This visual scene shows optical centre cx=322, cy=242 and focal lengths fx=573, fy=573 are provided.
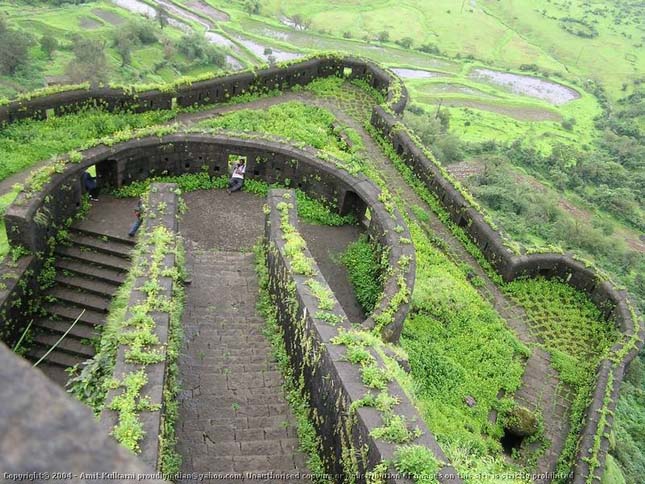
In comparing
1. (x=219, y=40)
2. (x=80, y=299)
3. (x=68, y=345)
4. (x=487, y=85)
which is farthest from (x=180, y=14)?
(x=68, y=345)

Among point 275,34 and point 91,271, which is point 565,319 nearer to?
point 91,271

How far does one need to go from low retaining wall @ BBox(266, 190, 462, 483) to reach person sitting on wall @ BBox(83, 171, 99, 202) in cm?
489

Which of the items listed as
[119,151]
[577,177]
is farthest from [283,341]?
[577,177]

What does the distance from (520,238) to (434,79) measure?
5112 cm

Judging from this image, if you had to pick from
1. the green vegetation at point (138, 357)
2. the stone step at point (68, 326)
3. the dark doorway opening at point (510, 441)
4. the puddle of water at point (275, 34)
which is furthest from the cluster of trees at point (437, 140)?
the puddle of water at point (275, 34)

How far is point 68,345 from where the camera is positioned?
10.9 metres

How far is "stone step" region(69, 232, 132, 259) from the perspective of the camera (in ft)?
38.5

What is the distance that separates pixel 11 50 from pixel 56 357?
4366cm

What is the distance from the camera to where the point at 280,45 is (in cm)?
7562

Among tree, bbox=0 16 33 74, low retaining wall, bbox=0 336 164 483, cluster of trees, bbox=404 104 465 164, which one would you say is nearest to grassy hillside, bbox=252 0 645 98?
cluster of trees, bbox=404 104 465 164

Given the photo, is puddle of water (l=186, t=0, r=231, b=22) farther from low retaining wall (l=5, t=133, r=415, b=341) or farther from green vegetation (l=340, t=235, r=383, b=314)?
green vegetation (l=340, t=235, r=383, b=314)

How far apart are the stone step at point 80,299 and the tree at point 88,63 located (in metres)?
34.7

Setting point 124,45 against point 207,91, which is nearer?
point 207,91

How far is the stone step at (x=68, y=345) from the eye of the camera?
35.4 ft
